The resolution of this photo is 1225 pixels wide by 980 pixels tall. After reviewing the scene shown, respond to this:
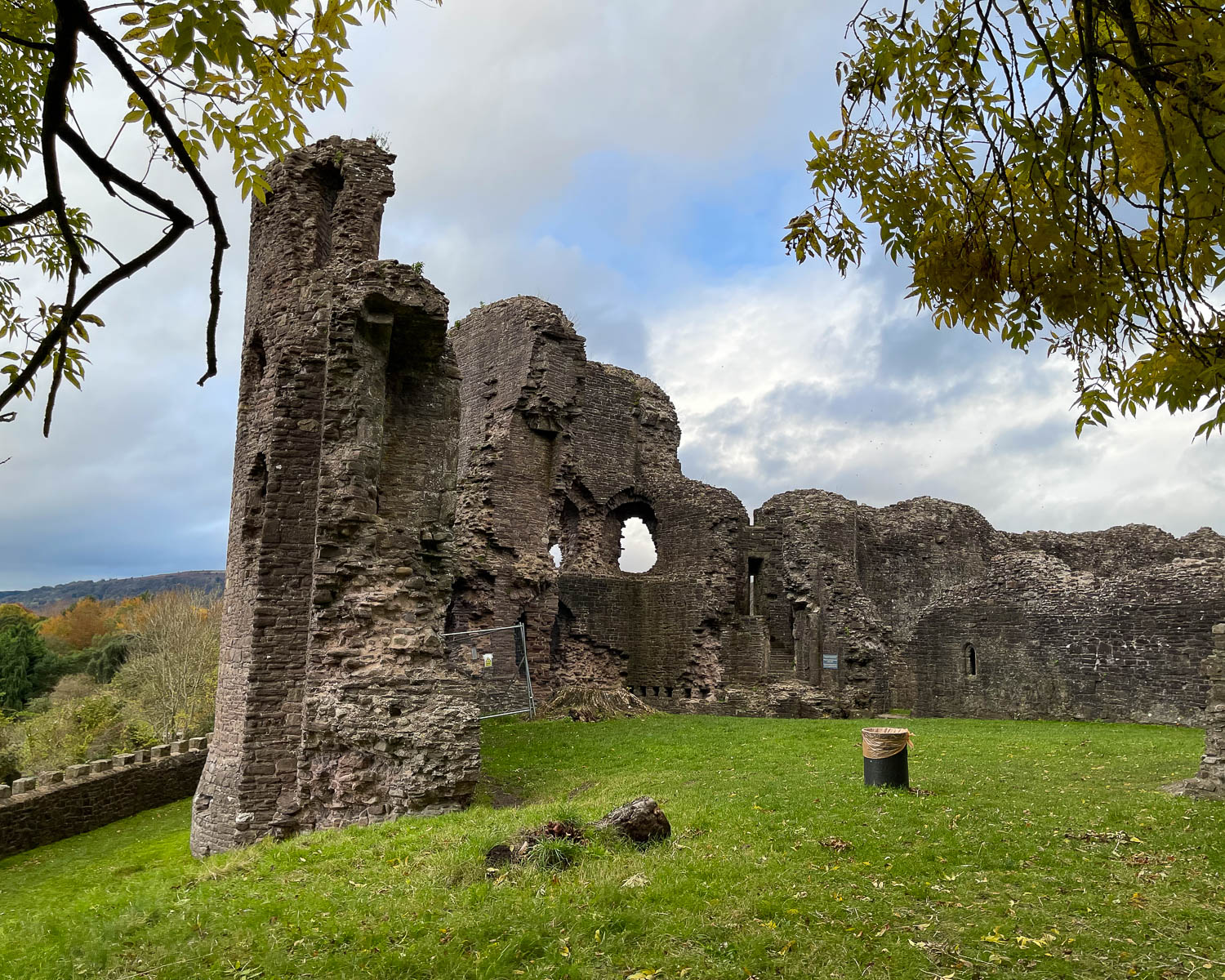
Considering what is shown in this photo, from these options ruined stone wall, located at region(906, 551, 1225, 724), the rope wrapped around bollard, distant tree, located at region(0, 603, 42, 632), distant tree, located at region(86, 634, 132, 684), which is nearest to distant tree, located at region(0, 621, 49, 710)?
distant tree, located at region(0, 603, 42, 632)

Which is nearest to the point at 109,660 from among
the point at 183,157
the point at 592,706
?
the point at 592,706

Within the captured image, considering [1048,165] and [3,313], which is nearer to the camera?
[1048,165]

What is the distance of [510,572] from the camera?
2280cm

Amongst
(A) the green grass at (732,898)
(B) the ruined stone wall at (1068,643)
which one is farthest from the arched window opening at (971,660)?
(A) the green grass at (732,898)

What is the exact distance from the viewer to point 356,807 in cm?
1037

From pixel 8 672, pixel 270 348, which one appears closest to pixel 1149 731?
pixel 270 348

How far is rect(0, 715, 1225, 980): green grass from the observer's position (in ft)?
16.7

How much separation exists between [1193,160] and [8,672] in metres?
50.0

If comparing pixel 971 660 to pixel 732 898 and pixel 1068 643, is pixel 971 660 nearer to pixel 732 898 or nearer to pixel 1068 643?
pixel 1068 643

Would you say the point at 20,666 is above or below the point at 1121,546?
below

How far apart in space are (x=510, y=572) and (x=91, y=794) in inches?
409

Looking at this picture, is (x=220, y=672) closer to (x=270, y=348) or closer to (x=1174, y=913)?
(x=270, y=348)

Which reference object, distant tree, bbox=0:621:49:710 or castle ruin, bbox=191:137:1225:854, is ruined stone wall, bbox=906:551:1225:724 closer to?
castle ruin, bbox=191:137:1225:854

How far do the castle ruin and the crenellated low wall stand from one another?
7164 mm
